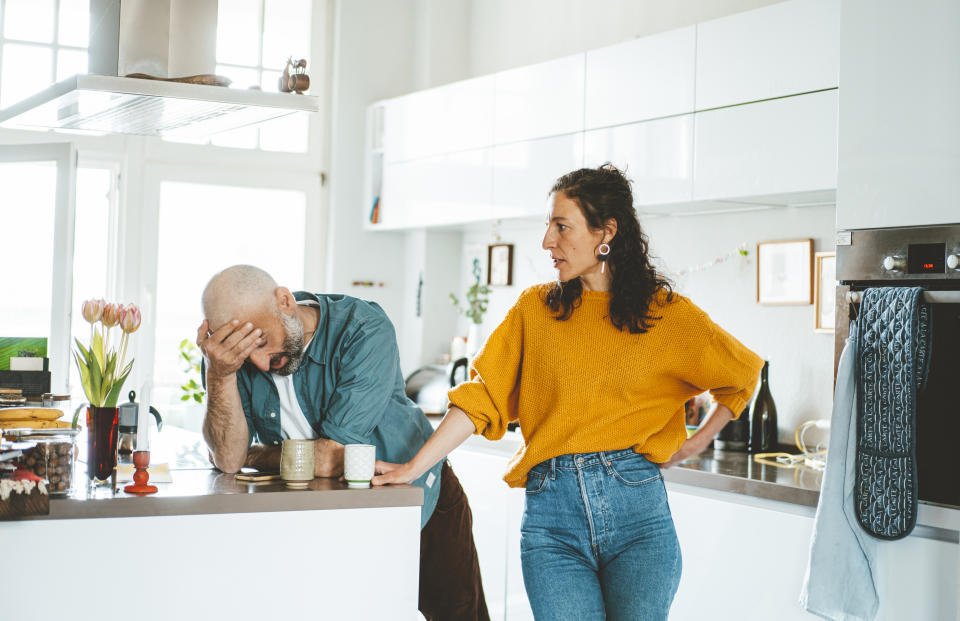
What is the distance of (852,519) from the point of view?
7.99 ft

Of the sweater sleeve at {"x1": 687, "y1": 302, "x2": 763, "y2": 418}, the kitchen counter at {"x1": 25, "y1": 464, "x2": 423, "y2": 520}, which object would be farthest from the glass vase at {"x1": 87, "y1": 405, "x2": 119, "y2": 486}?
the sweater sleeve at {"x1": 687, "y1": 302, "x2": 763, "y2": 418}

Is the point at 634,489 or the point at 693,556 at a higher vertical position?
the point at 634,489

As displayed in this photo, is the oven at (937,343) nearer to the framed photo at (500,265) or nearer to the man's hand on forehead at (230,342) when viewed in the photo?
the man's hand on forehead at (230,342)

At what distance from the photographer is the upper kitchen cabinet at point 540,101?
3865mm

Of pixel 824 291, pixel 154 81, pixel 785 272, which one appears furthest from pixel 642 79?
pixel 154 81

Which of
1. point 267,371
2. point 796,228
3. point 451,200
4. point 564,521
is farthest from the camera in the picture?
point 451,200

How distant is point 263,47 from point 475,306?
5.86 feet

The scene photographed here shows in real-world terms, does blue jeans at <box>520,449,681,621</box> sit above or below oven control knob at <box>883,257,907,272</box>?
below

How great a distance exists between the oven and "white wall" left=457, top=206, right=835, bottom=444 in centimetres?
95

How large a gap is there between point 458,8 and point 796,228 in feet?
8.51

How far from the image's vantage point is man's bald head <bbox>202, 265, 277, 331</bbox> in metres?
2.03

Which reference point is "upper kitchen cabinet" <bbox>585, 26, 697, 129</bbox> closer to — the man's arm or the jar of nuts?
the man's arm

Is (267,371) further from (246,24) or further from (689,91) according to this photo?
(246,24)

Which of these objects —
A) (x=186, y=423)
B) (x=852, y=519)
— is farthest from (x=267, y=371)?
(x=186, y=423)
